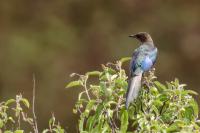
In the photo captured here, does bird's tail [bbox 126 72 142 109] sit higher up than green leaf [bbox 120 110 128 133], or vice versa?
bird's tail [bbox 126 72 142 109]

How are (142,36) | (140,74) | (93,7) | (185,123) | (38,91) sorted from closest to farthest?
1. (185,123)
2. (140,74)
3. (142,36)
4. (38,91)
5. (93,7)

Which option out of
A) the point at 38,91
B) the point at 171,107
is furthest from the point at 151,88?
the point at 38,91

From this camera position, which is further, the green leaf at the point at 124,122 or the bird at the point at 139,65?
the bird at the point at 139,65

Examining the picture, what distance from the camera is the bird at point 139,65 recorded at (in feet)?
13.1

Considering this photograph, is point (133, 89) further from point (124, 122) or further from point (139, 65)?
point (139, 65)

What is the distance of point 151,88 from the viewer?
406 centimetres

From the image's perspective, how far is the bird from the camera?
157 inches

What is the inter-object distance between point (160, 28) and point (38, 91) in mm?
2150

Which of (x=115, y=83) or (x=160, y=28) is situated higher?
(x=160, y=28)

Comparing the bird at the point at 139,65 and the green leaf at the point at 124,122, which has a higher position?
the bird at the point at 139,65

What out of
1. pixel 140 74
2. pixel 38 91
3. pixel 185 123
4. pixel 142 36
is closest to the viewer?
pixel 185 123

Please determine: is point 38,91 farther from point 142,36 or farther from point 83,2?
point 142,36

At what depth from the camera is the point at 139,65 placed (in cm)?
450

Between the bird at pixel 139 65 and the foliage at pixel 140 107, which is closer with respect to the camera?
the foliage at pixel 140 107
